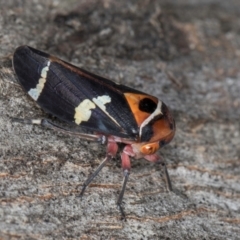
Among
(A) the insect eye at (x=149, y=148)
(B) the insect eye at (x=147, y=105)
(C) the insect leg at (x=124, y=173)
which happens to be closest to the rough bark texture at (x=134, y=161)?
(C) the insect leg at (x=124, y=173)

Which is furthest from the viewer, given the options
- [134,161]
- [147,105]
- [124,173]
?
[134,161]

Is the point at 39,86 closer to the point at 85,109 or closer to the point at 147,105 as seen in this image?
the point at 85,109

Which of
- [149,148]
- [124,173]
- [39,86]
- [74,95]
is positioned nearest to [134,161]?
[149,148]

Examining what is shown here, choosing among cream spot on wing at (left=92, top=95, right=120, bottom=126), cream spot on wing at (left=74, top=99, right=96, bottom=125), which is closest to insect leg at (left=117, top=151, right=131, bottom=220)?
cream spot on wing at (left=92, top=95, right=120, bottom=126)

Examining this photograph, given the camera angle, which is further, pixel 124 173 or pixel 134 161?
pixel 134 161

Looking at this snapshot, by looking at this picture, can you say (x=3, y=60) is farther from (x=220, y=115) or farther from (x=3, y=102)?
(x=220, y=115)

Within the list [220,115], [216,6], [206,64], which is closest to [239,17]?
[216,6]
